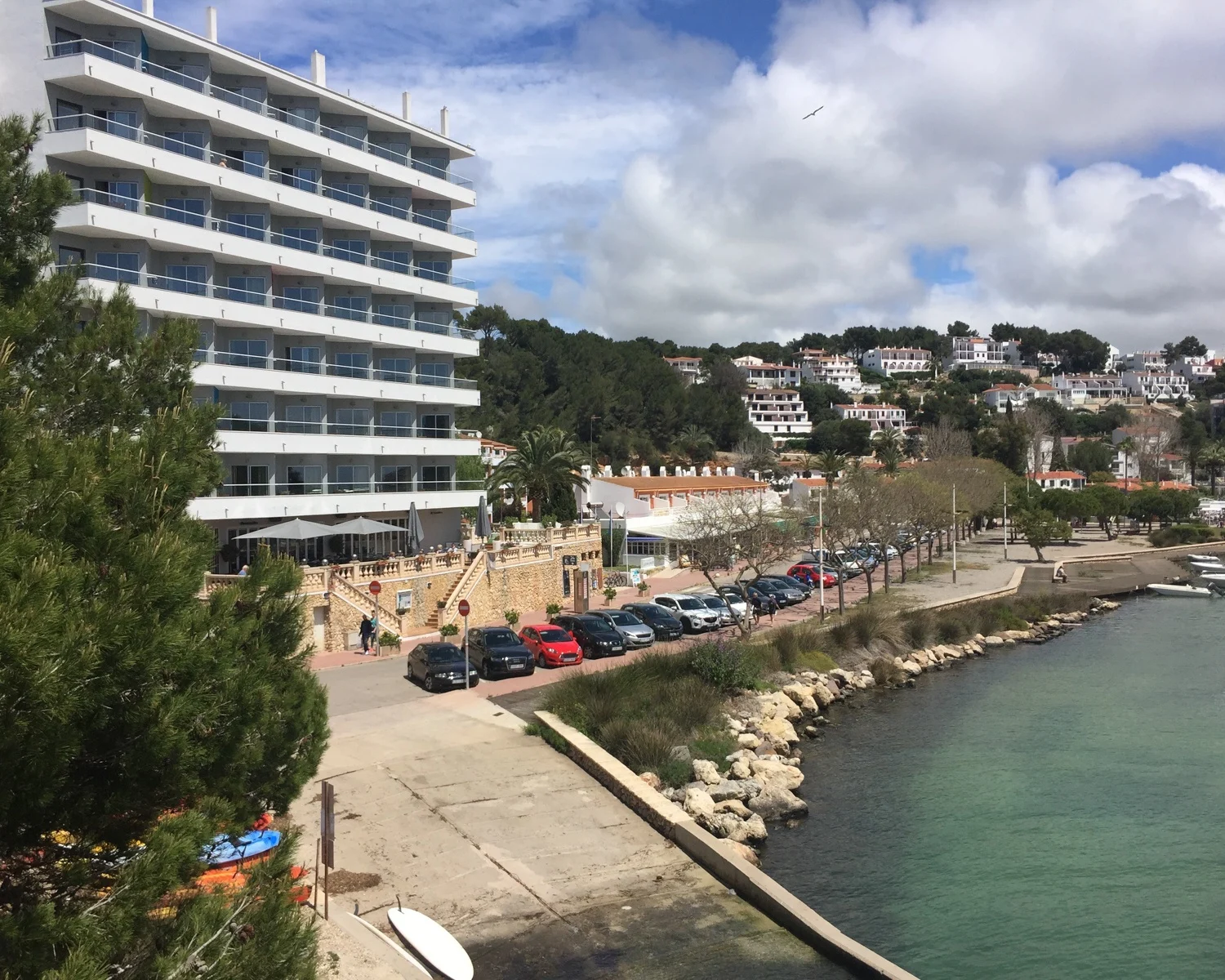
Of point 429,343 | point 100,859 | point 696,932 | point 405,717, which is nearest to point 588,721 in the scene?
point 405,717

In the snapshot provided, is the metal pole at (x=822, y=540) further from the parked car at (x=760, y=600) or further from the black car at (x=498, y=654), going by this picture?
the black car at (x=498, y=654)

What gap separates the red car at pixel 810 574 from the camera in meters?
58.3

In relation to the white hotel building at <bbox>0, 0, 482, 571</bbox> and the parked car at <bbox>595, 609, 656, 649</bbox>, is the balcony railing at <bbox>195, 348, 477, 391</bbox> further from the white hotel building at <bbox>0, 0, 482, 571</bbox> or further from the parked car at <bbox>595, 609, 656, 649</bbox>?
the parked car at <bbox>595, 609, 656, 649</bbox>

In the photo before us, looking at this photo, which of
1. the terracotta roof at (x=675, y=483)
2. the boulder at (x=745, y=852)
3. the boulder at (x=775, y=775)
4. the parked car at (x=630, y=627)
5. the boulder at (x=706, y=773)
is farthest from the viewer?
the terracotta roof at (x=675, y=483)

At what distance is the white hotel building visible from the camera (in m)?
35.8

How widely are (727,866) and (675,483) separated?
2290 inches

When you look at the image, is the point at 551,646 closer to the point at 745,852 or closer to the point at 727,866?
the point at 745,852

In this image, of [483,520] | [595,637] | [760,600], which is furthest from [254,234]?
[760,600]

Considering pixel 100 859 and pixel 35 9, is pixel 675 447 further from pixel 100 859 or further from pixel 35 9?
pixel 100 859

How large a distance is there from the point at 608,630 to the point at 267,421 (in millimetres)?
16528

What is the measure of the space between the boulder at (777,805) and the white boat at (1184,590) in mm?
51580

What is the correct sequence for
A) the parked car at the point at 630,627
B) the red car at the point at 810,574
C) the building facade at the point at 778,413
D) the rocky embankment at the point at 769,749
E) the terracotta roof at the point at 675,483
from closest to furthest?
the rocky embankment at the point at 769,749, the parked car at the point at 630,627, the red car at the point at 810,574, the terracotta roof at the point at 675,483, the building facade at the point at 778,413

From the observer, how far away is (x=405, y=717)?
27594 millimetres

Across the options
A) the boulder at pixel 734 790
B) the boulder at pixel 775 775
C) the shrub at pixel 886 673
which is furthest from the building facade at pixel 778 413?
the boulder at pixel 734 790
